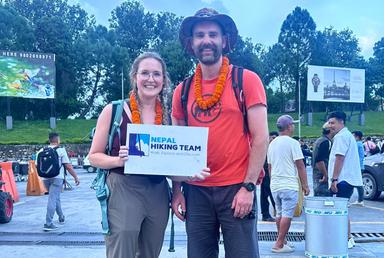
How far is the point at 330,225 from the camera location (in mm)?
5191

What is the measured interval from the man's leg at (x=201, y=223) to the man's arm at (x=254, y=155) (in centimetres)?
21

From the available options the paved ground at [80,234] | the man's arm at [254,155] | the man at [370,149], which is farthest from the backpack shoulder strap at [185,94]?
the man at [370,149]

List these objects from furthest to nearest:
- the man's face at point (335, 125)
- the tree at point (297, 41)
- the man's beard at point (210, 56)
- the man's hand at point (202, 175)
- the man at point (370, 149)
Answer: the tree at point (297, 41) → the man at point (370, 149) → the man's face at point (335, 125) → the man's beard at point (210, 56) → the man's hand at point (202, 175)

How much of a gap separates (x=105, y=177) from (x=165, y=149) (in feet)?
1.67

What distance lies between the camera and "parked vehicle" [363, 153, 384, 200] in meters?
10.8

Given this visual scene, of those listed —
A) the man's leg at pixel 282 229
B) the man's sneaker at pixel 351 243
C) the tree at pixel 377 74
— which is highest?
the tree at pixel 377 74

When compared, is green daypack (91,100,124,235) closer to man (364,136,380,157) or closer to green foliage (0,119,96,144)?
man (364,136,380,157)

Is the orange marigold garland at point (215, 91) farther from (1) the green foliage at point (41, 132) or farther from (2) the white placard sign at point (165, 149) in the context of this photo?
Answer: (1) the green foliage at point (41, 132)

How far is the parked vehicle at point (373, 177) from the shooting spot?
10758 millimetres

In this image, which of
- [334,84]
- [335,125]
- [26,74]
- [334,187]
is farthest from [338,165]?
[334,84]

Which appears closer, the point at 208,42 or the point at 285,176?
the point at 208,42

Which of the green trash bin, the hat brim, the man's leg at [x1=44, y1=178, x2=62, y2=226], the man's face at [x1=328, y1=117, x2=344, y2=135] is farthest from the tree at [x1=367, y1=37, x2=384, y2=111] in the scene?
the hat brim

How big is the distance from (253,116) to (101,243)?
4637mm

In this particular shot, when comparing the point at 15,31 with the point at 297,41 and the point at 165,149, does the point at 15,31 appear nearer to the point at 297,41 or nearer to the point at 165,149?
the point at 297,41
